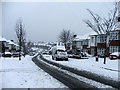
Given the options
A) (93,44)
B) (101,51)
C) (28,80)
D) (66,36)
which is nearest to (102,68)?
(28,80)

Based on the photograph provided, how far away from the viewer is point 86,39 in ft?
206

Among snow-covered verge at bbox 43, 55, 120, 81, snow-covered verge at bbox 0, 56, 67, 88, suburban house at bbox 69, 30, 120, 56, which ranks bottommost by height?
snow-covered verge at bbox 43, 55, 120, 81

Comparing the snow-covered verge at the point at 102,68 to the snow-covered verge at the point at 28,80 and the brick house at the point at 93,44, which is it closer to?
the snow-covered verge at the point at 28,80

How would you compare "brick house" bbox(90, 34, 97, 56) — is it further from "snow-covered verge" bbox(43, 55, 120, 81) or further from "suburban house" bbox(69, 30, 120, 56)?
"snow-covered verge" bbox(43, 55, 120, 81)

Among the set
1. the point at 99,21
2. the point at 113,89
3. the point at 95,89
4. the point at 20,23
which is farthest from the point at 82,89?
the point at 20,23

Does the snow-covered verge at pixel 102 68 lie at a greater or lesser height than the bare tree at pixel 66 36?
lesser

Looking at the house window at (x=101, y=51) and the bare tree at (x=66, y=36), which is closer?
the house window at (x=101, y=51)

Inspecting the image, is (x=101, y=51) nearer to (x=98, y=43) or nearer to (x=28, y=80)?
(x=98, y=43)

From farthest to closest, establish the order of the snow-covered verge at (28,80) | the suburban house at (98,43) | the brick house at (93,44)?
the brick house at (93,44)
the suburban house at (98,43)
the snow-covered verge at (28,80)

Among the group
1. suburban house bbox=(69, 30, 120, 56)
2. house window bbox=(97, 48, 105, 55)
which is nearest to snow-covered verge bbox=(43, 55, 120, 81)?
suburban house bbox=(69, 30, 120, 56)

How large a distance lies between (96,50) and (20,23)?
85.1ft

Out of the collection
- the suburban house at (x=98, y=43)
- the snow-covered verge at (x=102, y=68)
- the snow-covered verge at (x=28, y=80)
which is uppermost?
the suburban house at (x=98, y=43)

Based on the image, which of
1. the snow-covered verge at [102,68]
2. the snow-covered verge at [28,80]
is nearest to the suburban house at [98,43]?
the snow-covered verge at [102,68]

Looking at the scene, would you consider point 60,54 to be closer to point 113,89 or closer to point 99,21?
point 99,21
